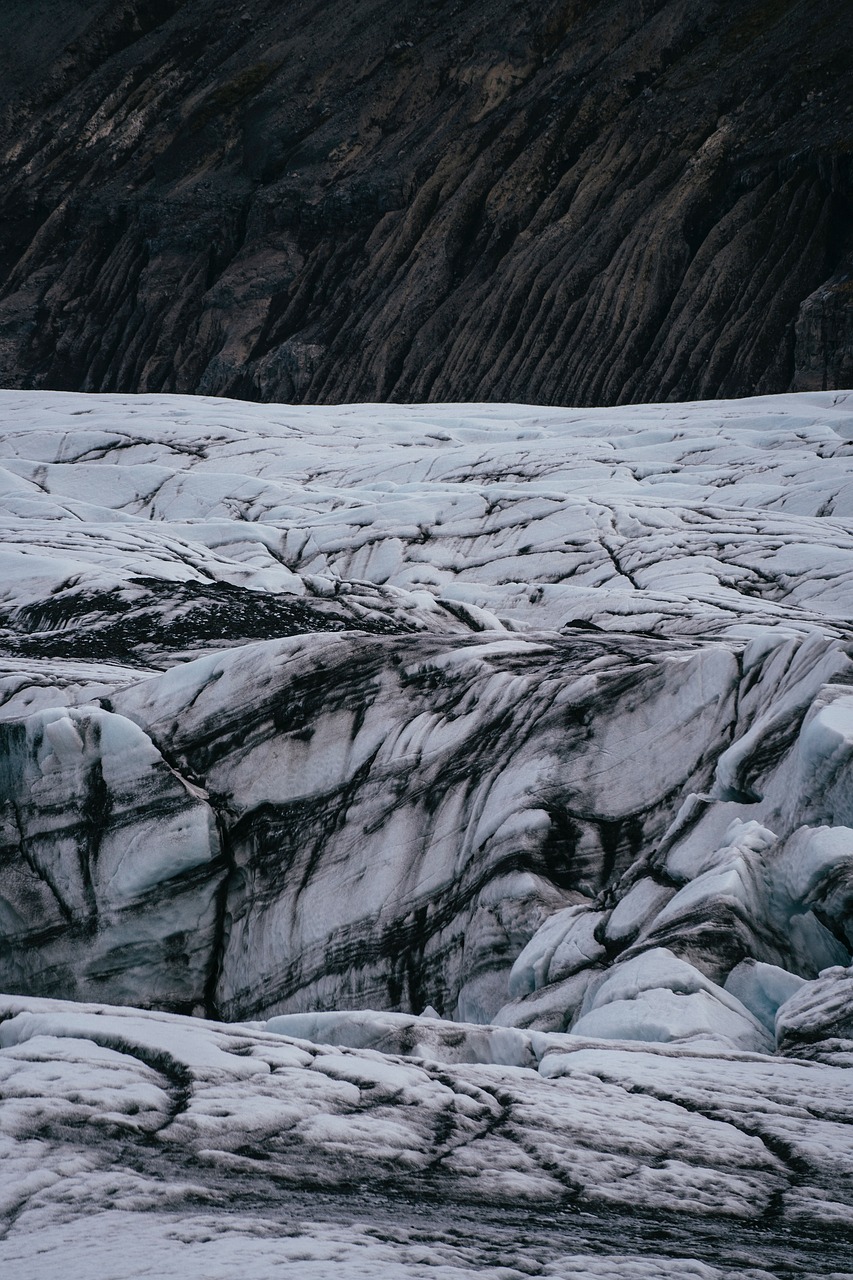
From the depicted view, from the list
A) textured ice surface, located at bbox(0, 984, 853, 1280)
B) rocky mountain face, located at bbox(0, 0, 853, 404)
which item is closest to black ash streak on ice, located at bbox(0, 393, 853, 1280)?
textured ice surface, located at bbox(0, 984, 853, 1280)

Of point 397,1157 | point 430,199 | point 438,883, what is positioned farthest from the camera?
point 430,199

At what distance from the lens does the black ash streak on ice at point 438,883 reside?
3664 millimetres

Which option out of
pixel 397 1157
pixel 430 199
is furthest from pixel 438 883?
pixel 430 199

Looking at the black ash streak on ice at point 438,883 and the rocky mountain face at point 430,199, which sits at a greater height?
the rocky mountain face at point 430,199

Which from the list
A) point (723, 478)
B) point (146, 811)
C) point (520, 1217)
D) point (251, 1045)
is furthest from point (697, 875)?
point (723, 478)

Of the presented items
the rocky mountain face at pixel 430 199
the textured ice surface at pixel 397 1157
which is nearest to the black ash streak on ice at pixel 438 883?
the textured ice surface at pixel 397 1157

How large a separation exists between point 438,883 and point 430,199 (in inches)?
1609

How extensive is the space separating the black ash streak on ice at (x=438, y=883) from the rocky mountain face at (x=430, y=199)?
19.8m

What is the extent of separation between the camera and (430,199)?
147 ft

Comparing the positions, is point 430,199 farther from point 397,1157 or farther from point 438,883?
point 397,1157

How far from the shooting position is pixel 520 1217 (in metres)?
3.56

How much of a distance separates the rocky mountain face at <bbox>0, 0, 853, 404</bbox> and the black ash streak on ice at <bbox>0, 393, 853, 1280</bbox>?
19.8m

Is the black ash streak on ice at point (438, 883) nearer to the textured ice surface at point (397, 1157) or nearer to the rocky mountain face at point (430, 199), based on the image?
the textured ice surface at point (397, 1157)

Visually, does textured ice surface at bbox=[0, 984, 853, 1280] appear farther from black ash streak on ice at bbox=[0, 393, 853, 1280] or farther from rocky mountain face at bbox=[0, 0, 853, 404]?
rocky mountain face at bbox=[0, 0, 853, 404]
